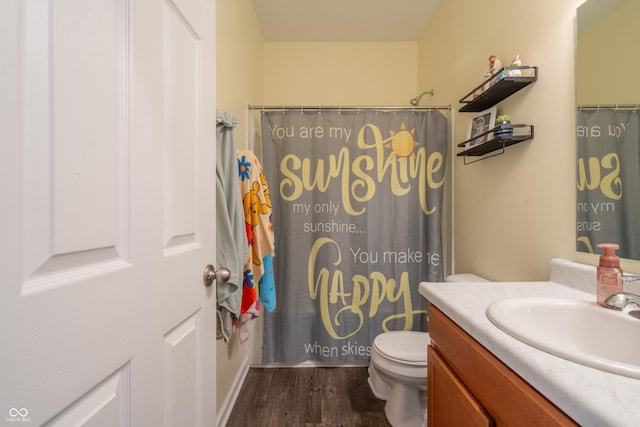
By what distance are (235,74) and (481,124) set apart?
141cm

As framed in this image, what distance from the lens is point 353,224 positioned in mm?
1812

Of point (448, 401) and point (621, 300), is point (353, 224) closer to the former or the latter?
point (448, 401)

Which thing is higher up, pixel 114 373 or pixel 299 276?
pixel 114 373

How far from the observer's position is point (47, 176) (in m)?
0.35

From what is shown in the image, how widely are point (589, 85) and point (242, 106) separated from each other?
5.40ft

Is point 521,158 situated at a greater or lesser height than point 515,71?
lesser

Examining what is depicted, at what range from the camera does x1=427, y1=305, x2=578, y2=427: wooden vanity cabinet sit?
47 cm

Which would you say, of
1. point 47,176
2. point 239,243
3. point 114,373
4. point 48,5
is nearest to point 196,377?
point 114,373

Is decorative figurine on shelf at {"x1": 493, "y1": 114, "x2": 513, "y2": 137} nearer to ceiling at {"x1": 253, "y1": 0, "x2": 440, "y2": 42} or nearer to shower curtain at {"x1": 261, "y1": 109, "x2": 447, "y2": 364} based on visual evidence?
shower curtain at {"x1": 261, "y1": 109, "x2": 447, "y2": 364}

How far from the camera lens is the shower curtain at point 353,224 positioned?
180 cm

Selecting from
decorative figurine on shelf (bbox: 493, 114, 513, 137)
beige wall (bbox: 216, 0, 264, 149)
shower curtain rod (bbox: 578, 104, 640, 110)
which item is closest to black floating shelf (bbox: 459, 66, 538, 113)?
decorative figurine on shelf (bbox: 493, 114, 513, 137)

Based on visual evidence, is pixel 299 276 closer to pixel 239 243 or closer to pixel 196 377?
pixel 239 243

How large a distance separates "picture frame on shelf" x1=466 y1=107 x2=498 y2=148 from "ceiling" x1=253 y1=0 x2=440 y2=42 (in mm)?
1148

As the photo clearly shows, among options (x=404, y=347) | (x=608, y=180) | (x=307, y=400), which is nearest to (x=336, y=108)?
(x=608, y=180)
